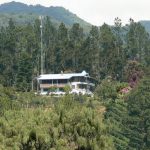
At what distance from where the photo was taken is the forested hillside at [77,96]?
34.2m

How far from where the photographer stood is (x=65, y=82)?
93.3m

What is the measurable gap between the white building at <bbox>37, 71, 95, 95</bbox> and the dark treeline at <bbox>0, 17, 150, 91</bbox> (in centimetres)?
214

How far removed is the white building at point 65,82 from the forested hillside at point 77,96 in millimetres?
2163

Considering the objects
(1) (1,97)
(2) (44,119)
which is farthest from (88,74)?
(2) (44,119)

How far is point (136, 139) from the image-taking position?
54.7m

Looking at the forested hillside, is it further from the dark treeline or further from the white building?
the white building

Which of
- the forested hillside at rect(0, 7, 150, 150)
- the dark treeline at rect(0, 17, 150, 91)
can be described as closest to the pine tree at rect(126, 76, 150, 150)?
the forested hillside at rect(0, 7, 150, 150)

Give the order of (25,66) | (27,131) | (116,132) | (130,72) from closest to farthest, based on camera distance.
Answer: (27,131) → (116,132) → (130,72) → (25,66)

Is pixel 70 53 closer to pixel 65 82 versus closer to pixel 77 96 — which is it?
pixel 65 82

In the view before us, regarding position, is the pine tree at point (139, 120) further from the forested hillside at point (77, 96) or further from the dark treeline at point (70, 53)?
the dark treeline at point (70, 53)

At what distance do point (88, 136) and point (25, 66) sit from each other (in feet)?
185

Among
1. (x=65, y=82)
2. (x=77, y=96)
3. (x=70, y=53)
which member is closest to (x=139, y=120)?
(x=77, y=96)

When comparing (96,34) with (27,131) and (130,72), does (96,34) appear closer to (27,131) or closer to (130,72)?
(130,72)

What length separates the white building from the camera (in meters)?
91.6
